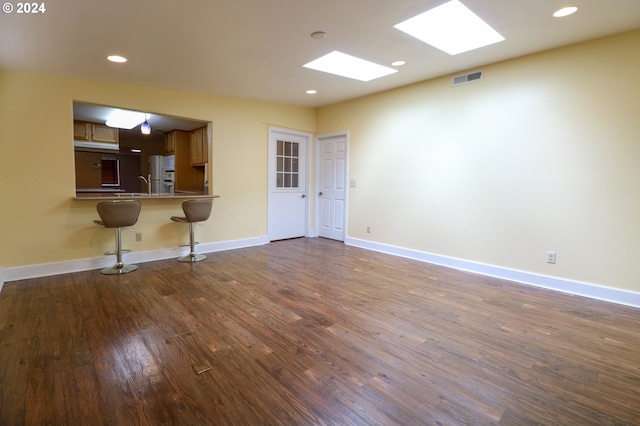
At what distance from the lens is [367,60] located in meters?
3.63

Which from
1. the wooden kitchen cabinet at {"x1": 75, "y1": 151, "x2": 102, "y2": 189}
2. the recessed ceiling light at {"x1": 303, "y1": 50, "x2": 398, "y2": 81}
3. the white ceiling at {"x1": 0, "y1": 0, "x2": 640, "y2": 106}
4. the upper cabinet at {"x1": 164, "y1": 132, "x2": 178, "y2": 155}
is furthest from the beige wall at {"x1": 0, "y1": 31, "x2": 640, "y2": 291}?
the wooden kitchen cabinet at {"x1": 75, "y1": 151, "x2": 102, "y2": 189}

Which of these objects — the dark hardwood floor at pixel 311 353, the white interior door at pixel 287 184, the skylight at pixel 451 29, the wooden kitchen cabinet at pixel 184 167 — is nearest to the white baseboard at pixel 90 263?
the dark hardwood floor at pixel 311 353

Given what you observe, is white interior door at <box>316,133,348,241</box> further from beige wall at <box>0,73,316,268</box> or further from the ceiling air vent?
the ceiling air vent

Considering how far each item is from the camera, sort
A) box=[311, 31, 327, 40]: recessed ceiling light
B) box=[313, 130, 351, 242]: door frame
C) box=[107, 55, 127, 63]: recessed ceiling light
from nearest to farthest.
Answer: box=[311, 31, 327, 40]: recessed ceiling light
box=[107, 55, 127, 63]: recessed ceiling light
box=[313, 130, 351, 242]: door frame

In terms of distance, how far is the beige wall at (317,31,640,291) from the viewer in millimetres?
3105

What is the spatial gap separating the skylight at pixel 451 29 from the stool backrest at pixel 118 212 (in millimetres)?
3682

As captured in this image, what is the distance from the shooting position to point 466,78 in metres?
4.10

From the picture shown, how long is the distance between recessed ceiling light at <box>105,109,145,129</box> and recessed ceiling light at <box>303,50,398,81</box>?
3.44 meters

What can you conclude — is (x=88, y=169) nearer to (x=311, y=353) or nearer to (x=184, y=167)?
(x=184, y=167)

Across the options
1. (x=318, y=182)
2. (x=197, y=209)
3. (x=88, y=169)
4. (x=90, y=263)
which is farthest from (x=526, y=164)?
(x=88, y=169)

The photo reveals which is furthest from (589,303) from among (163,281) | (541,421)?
(163,281)

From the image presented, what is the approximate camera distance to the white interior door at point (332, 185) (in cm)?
602

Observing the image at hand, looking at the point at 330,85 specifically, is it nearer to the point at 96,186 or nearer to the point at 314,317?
the point at 314,317

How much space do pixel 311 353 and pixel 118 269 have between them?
3220mm
